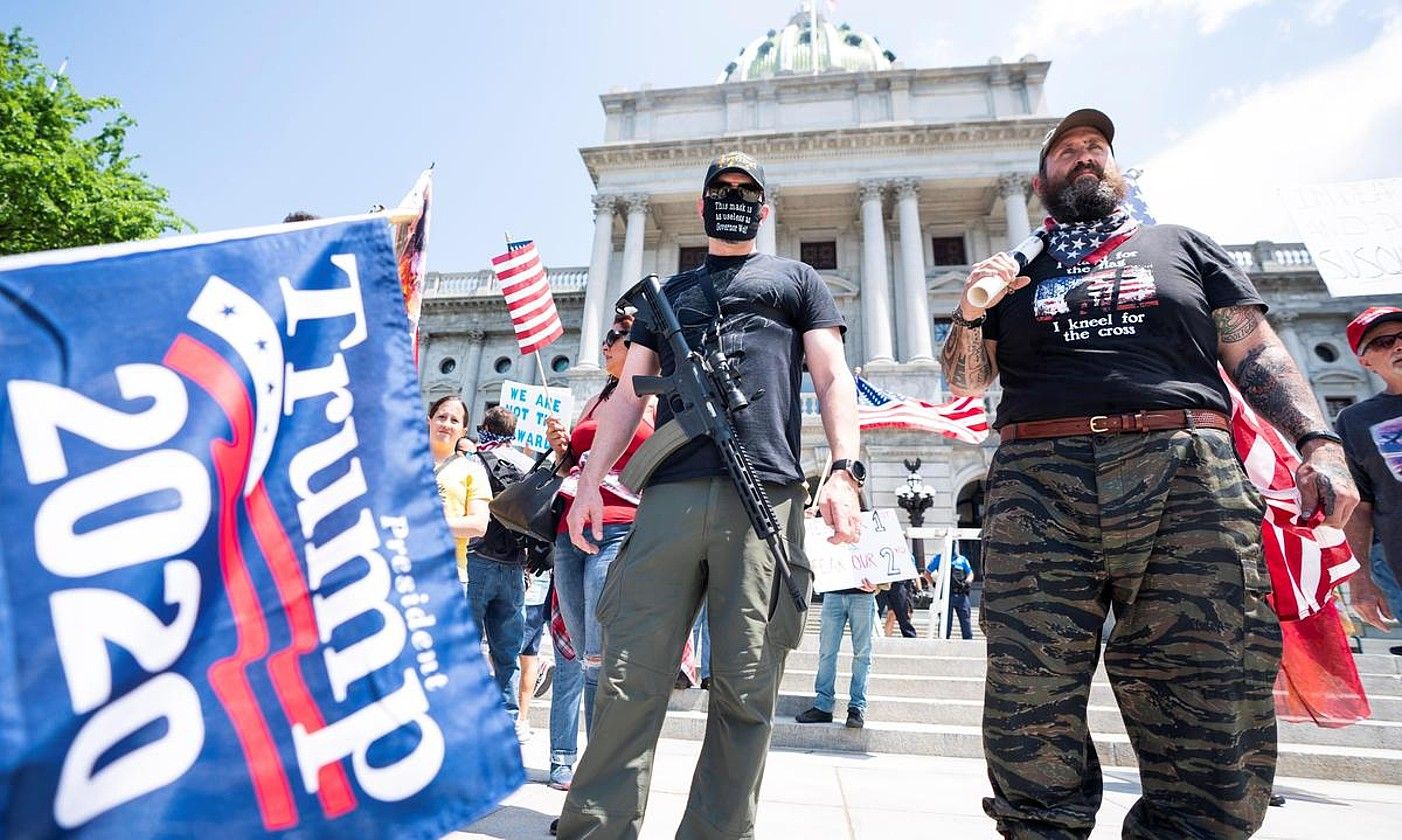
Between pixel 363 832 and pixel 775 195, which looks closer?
pixel 363 832

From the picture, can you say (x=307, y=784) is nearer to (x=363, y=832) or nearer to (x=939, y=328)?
(x=363, y=832)

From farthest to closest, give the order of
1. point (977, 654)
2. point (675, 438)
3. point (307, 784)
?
point (977, 654) < point (675, 438) < point (307, 784)

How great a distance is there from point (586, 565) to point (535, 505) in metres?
0.39

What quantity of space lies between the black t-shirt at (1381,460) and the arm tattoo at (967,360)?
89.6 inches

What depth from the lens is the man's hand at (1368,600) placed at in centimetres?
331

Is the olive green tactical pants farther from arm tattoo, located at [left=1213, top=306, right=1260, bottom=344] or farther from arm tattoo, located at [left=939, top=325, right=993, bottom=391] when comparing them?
arm tattoo, located at [left=1213, top=306, right=1260, bottom=344]

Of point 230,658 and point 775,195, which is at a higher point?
point 775,195

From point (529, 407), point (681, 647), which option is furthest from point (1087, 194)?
point (529, 407)

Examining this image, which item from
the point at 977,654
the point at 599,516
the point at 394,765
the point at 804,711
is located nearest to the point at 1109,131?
the point at 599,516

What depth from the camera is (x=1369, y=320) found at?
339 cm

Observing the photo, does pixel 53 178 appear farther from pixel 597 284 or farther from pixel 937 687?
pixel 937 687

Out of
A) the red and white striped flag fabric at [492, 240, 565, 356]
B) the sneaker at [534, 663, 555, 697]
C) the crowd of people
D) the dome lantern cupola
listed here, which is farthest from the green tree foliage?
the dome lantern cupola

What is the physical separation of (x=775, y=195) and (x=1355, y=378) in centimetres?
2182

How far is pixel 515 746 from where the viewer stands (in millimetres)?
1133
